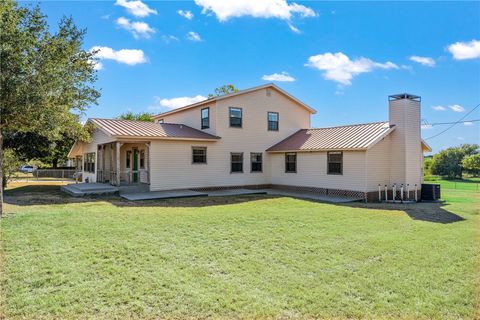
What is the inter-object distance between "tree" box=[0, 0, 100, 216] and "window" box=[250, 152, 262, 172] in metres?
11.7

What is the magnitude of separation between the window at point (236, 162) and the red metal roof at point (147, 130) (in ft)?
5.88

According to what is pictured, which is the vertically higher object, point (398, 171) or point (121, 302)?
point (398, 171)

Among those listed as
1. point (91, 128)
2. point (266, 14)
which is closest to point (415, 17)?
point (266, 14)

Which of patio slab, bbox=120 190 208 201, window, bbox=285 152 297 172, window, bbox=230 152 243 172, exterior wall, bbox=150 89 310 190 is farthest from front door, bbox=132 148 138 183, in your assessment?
window, bbox=285 152 297 172

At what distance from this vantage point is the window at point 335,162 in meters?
17.6

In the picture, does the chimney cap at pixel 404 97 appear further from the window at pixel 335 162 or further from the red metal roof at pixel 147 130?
the red metal roof at pixel 147 130

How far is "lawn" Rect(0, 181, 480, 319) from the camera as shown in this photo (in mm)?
4523

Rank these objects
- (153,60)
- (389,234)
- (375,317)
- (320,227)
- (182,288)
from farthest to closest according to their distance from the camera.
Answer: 1. (153,60)
2. (320,227)
3. (389,234)
4. (182,288)
5. (375,317)

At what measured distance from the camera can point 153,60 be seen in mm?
20281

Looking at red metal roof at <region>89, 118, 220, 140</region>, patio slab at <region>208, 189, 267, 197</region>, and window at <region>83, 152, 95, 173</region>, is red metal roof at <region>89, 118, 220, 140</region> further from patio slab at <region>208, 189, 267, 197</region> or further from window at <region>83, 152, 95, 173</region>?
window at <region>83, 152, 95, 173</region>

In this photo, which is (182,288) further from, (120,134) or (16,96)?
(120,134)

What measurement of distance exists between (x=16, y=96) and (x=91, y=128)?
12.4 metres

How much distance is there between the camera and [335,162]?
58.7ft

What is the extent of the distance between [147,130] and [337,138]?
412 inches
